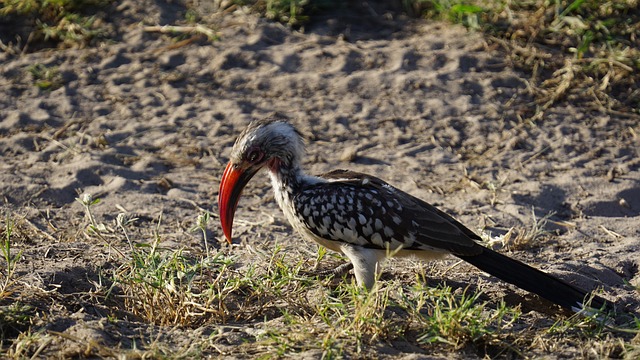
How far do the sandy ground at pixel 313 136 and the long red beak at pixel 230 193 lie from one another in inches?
11.6

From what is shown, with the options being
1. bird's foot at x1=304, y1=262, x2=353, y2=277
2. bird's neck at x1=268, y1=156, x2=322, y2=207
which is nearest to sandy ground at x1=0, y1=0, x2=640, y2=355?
bird's foot at x1=304, y1=262, x2=353, y2=277

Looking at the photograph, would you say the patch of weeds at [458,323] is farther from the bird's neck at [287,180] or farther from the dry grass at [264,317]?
the bird's neck at [287,180]

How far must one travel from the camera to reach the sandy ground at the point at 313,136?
5.37 m

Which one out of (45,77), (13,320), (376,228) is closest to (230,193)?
(376,228)

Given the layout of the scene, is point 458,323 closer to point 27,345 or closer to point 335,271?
point 335,271

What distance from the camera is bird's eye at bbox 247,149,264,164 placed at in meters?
4.76

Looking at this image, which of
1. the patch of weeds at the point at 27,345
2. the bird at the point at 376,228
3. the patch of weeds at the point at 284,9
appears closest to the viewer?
the patch of weeds at the point at 27,345

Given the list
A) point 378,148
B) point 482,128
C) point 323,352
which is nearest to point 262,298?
point 323,352

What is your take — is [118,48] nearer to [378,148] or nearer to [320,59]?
[320,59]

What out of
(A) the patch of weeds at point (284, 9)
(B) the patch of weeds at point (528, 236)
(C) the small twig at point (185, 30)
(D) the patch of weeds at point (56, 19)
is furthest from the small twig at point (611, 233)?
(D) the patch of weeds at point (56, 19)

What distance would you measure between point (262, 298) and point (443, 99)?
2.95 metres

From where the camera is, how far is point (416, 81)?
6.93m

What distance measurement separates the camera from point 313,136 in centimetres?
648

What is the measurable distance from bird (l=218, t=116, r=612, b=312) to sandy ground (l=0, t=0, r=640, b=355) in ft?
0.93
